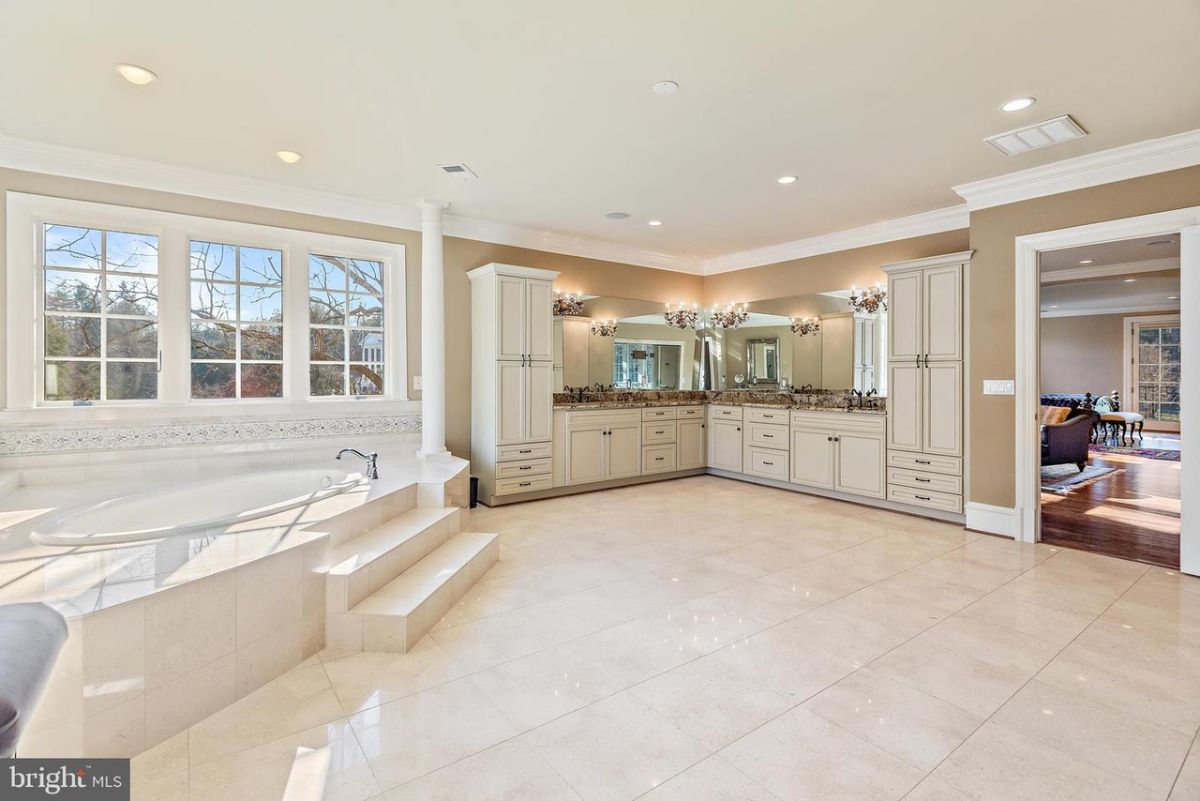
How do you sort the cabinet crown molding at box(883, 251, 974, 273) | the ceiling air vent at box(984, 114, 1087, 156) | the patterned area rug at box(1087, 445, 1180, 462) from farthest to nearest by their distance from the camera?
the patterned area rug at box(1087, 445, 1180, 462)
the cabinet crown molding at box(883, 251, 974, 273)
the ceiling air vent at box(984, 114, 1087, 156)

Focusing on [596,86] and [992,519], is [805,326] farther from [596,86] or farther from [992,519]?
[596,86]

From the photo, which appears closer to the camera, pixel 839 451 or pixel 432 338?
pixel 432 338

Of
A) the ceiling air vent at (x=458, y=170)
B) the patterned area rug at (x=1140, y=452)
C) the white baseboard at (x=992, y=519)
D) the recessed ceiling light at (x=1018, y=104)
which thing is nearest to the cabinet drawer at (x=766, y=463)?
the white baseboard at (x=992, y=519)

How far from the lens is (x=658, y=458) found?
20.3ft

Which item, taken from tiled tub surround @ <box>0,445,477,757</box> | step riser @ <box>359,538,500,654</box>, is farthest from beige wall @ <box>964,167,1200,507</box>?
tiled tub surround @ <box>0,445,477,757</box>

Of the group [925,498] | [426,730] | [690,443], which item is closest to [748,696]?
[426,730]

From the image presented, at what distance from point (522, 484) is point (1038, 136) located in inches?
174

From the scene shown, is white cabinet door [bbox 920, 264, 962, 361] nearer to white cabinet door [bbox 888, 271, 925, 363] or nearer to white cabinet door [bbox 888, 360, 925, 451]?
white cabinet door [bbox 888, 271, 925, 363]

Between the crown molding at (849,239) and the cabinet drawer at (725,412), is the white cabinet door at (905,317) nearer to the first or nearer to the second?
the crown molding at (849,239)

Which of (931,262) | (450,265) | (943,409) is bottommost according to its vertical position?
(943,409)

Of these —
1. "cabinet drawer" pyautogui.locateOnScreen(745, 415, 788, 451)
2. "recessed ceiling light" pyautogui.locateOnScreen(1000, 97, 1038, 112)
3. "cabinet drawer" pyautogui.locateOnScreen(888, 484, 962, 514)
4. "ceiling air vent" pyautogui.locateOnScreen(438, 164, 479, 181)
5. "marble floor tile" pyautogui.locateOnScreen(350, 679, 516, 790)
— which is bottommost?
"marble floor tile" pyautogui.locateOnScreen(350, 679, 516, 790)

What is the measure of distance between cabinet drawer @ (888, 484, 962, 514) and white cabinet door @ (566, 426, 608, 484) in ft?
8.69

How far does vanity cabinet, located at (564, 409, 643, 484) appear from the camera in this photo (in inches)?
219

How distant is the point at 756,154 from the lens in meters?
3.60
